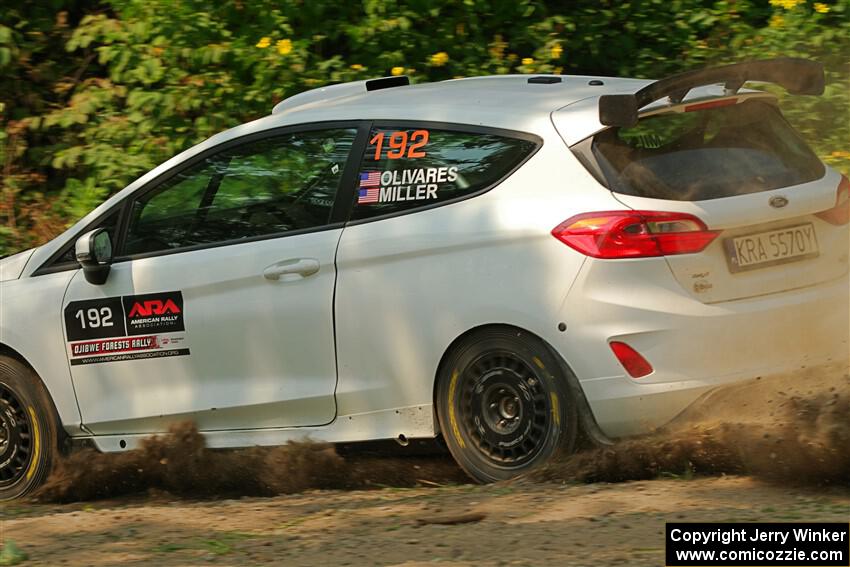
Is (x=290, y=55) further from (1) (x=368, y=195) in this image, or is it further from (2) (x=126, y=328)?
(1) (x=368, y=195)

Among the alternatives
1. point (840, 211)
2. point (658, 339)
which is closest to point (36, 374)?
point (658, 339)

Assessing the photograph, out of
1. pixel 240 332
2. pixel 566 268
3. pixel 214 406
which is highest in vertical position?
pixel 566 268

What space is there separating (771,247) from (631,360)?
716 mm

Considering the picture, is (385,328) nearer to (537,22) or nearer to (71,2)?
(537,22)

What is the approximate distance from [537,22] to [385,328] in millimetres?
4754

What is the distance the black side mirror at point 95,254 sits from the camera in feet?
19.9

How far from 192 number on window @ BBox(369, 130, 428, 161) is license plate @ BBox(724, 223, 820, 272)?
1362 millimetres

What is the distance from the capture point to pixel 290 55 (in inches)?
353

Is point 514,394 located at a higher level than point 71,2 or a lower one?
lower

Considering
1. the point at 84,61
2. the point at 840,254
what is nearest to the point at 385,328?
the point at 840,254

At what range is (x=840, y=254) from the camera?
5328mm

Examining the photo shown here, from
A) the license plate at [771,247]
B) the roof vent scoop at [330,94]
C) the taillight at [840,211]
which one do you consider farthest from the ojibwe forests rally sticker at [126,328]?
the taillight at [840,211]

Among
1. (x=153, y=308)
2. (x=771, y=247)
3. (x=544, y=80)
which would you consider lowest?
(x=153, y=308)

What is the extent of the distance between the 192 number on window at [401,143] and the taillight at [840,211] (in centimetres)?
166
